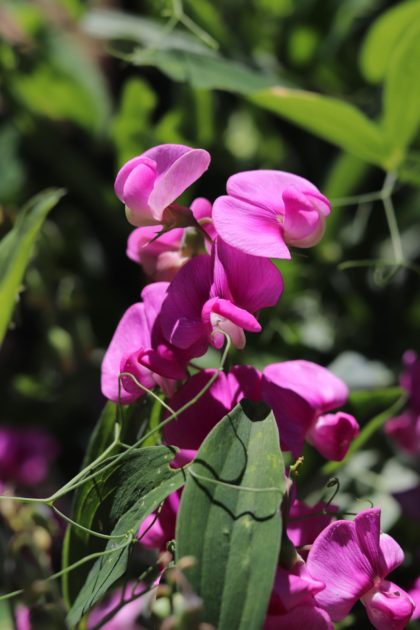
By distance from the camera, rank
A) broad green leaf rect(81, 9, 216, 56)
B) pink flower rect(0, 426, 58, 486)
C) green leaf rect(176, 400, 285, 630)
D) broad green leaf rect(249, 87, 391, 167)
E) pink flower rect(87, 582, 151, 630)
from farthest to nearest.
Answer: pink flower rect(0, 426, 58, 486), broad green leaf rect(81, 9, 216, 56), broad green leaf rect(249, 87, 391, 167), pink flower rect(87, 582, 151, 630), green leaf rect(176, 400, 285, 630)

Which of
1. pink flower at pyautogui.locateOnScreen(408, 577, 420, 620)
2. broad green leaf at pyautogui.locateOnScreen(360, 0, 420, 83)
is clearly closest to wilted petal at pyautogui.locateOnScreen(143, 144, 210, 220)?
pink flower at pyautogui.locateOnScreen(408, 577, 420, 620)

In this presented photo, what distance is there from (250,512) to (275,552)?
0.03 metres

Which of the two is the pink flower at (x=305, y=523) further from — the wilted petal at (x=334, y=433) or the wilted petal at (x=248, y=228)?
the wilted petal at (x=248, y=228)

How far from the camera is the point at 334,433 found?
0.57 metres

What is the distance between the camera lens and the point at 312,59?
1.10 meters

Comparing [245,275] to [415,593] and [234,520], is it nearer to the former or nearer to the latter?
[234,520]

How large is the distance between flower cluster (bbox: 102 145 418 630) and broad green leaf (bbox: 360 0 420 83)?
0.44 meters

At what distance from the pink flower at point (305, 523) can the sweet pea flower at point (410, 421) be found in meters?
0.27

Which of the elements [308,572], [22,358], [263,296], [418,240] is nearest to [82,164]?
[22,358]

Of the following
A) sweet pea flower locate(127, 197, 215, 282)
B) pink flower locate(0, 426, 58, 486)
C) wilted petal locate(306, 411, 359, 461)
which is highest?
sweet pea flower locate(127, 197, 215, 282)

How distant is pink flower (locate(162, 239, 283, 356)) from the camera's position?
52cm

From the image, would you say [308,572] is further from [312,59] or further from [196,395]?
[312,59]

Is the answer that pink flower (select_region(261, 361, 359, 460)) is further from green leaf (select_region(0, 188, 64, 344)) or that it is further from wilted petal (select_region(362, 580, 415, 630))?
green leaf (select_region(0, 188, 64, 344))

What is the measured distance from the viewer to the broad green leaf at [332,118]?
0.78 metres
